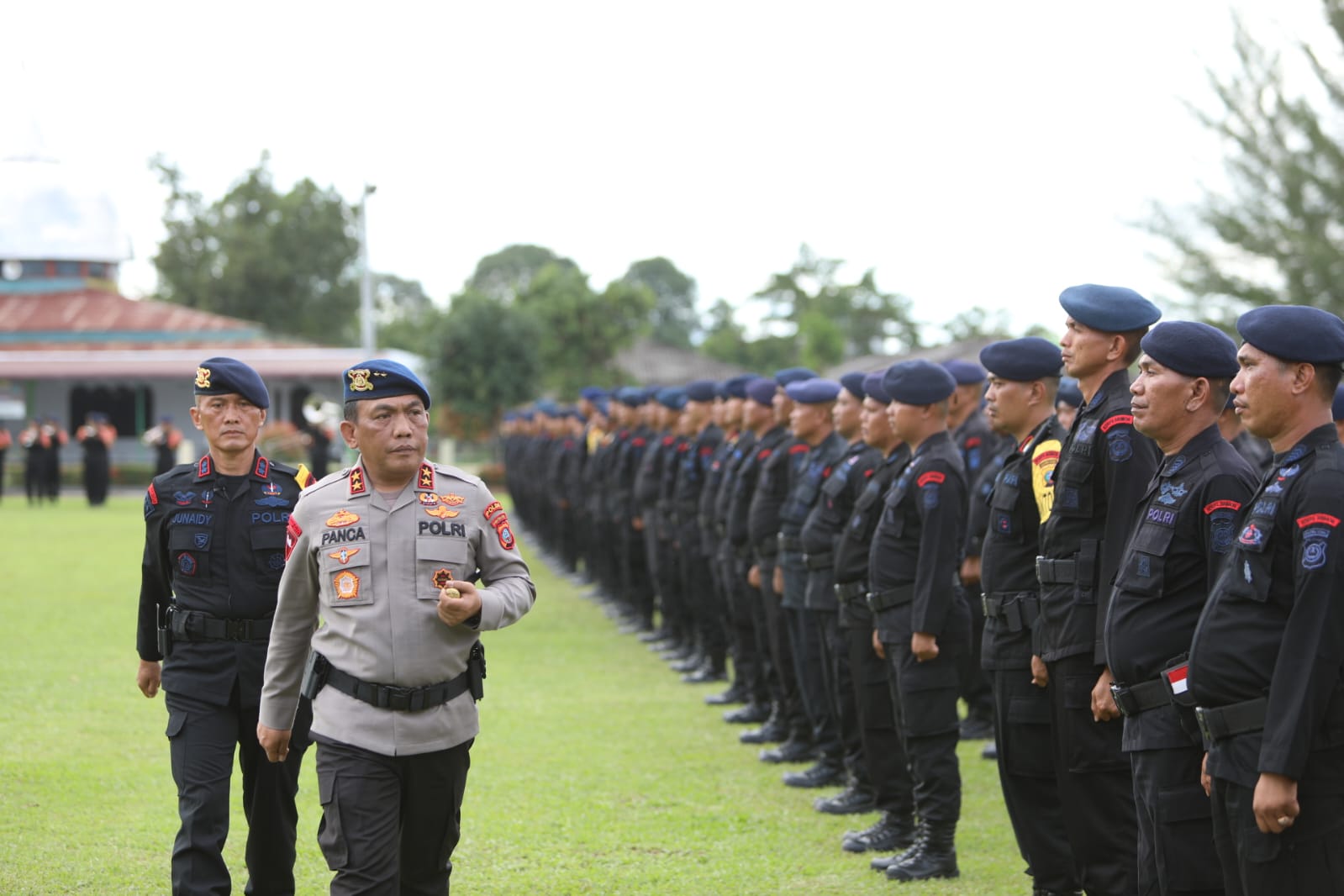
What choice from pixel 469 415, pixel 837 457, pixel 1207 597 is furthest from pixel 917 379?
pixel 469 415

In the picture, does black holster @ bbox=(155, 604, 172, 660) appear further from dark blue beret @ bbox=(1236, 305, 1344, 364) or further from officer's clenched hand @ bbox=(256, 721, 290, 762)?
dark blue beret @ bbox=(1236, 305, 1344, 364)

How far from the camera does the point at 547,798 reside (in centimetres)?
758

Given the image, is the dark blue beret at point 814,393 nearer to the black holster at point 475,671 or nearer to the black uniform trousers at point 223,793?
the black uniform trousers at point 223,793

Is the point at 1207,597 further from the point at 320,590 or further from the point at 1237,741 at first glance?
the point at 320,590

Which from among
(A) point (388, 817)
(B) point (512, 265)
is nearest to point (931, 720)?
(A) point (388, 817)

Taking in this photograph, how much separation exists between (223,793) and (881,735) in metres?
3.09

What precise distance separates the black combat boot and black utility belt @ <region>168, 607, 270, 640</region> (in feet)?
9.24

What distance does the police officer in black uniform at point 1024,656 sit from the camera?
5.18 meters

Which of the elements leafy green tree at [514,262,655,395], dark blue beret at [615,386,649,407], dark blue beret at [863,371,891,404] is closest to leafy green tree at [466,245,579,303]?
leafy green tree at [514,262,655,395]

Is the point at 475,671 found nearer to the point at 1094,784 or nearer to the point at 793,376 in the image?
the point at 1094,784

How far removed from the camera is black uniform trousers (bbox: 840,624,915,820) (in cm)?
674

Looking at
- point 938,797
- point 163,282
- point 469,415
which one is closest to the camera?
point 938,797

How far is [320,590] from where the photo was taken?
4340mm

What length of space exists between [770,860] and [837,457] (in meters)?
2.56
